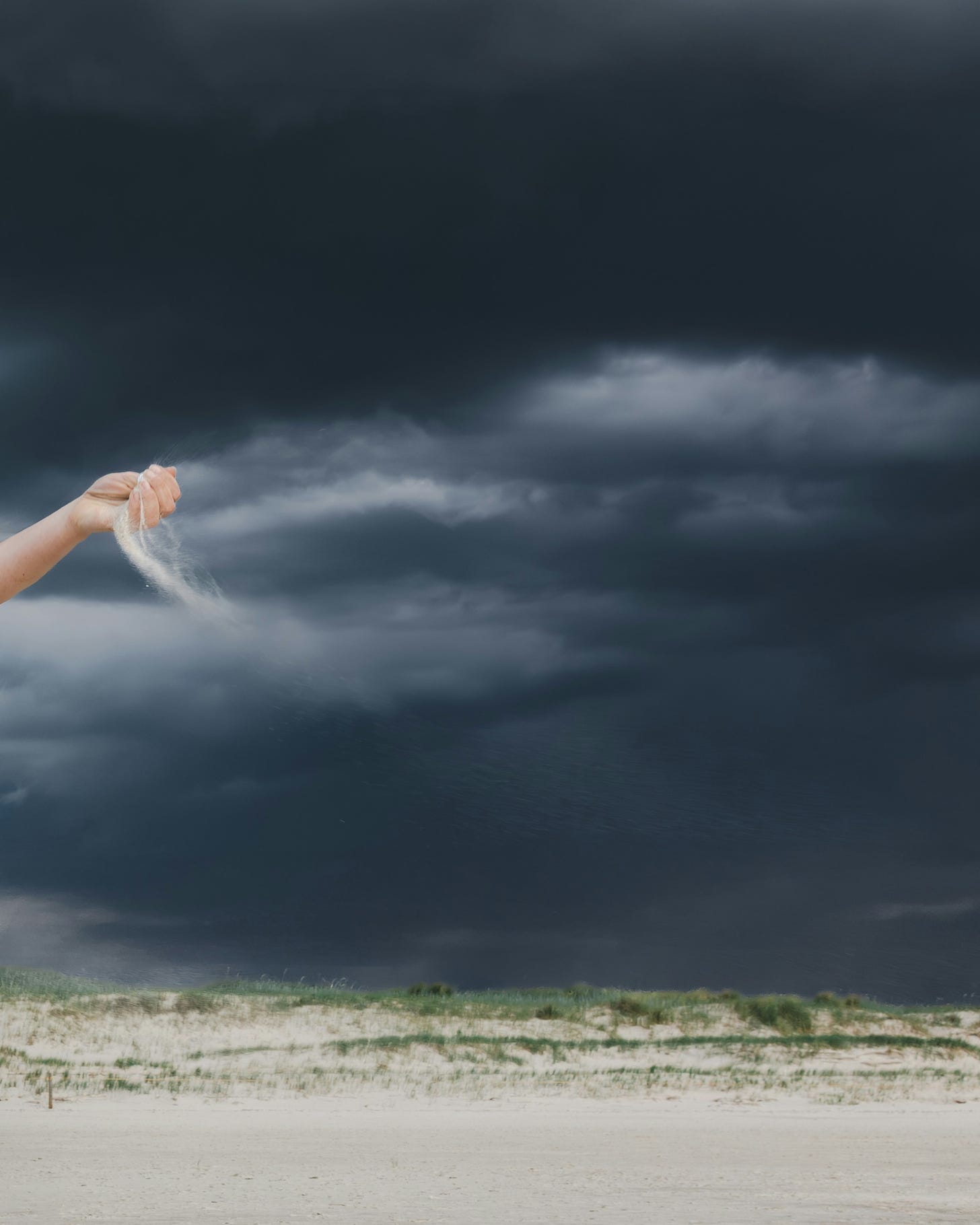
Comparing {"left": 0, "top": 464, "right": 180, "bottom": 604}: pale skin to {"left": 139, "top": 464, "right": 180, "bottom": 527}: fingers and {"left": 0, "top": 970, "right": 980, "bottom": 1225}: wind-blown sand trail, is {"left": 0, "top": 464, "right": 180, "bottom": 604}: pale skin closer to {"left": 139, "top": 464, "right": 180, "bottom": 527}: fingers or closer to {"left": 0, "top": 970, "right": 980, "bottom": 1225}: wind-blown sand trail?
{"left": 139, "top": 464, "right": 180, "bottom": 527}: fingers

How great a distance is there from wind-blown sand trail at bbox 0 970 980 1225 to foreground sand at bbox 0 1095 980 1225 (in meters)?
0.06

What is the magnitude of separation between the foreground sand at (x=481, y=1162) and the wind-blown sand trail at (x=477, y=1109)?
Answer: 58 millimetres

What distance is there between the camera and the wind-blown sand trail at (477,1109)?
12789 millimetres

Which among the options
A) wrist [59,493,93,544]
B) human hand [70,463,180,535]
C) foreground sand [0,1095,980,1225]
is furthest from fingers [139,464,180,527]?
foreground sand [0,1095,980,1225]

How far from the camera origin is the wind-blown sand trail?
12789mm

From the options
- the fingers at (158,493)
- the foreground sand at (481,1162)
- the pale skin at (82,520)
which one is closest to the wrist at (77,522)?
the pale skin at (82,520)

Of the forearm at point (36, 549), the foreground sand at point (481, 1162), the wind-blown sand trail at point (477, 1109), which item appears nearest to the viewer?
the forearm at point (36, 549)

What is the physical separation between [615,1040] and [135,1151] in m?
19.7

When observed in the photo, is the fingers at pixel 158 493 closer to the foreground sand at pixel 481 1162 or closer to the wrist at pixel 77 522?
the wrist at pixel 77 522

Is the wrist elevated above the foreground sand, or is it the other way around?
the wrist

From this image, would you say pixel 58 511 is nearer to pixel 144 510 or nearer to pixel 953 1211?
pixel 144 510

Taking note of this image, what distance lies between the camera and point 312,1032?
33.2 metres

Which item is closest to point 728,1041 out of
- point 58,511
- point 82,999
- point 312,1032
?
point 312,1032

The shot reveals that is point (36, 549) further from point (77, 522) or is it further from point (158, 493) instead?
point (158, 493)
